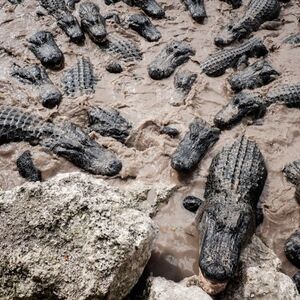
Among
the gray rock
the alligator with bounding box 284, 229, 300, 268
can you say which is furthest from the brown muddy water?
the gray rock

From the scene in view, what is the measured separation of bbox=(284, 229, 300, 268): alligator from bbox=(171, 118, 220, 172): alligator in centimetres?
134

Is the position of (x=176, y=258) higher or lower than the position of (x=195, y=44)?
lower

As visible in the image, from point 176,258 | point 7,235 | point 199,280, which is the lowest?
point 176,258

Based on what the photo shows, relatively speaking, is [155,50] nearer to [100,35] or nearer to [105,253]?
[100,35]

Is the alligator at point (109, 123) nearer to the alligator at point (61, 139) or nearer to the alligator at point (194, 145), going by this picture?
the alligator at point (61, 139)

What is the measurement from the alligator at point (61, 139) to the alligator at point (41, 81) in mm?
366

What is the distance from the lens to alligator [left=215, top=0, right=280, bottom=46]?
265 inches

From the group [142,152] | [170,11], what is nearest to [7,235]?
[142,152]

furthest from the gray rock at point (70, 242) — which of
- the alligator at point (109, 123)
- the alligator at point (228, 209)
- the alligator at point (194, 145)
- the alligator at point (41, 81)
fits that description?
the alligator at point (41, 81)

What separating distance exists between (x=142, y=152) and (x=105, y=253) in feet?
6.90

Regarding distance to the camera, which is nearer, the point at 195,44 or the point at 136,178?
Result: the point at 136,178

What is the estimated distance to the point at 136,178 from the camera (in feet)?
16.0

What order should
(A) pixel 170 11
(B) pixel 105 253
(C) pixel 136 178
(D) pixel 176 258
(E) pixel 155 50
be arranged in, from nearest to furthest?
1. (B) pixel 105 253
2. (D) pixel 176 258
3. (C) pixel 136 178
4. (E) pixel 155 50
5. (A) pixel 170 11

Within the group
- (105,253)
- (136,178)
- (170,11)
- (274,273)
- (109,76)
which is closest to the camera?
(105,253)
